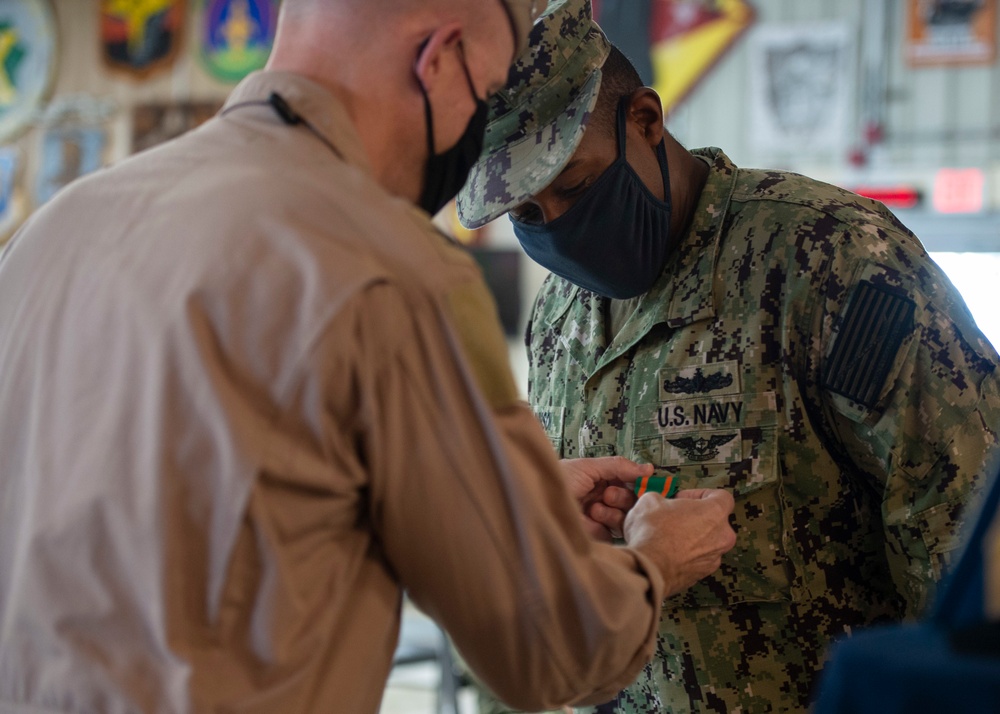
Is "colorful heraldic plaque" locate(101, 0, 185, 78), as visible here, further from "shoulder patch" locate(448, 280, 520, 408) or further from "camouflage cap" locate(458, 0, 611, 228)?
"shoulder patch" locate(448, 280, 520, 408)

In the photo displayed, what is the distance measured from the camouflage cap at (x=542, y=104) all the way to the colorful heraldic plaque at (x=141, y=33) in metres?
6.48

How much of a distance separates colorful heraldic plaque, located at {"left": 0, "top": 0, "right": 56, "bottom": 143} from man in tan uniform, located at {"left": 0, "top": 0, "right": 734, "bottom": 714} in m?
7.62

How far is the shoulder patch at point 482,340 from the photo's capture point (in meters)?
1.04

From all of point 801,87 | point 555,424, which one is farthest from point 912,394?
point 801,87

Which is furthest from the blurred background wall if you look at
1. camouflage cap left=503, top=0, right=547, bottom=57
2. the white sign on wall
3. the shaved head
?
the shaved head

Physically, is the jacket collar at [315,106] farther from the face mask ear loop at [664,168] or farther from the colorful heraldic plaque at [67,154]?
the colorful heraldic plaque at [67,154]

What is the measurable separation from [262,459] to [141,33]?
754 centimetres

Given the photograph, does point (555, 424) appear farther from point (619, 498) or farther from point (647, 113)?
point (647, 113)

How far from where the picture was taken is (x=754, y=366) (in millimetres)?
1722

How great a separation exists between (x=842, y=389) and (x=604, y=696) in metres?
0.64

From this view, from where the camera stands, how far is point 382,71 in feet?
3.94

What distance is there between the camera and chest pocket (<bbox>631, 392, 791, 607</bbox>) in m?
1.69

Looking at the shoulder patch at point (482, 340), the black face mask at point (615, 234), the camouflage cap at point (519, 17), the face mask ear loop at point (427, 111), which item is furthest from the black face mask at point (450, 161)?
the black face mask at point (615, 234)

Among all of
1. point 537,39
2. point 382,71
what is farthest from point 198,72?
point 382,71
